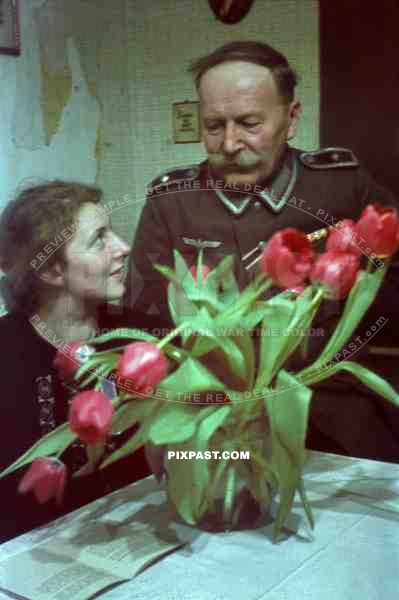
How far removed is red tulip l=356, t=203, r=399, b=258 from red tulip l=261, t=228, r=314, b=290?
6cm

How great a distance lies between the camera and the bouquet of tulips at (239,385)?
629mm

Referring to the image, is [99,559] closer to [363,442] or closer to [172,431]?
[172,431]

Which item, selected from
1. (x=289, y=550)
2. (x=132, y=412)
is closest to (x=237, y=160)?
(x=132, y=412)

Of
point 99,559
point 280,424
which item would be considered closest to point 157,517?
point 99,559

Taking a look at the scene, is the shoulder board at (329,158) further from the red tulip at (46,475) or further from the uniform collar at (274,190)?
the red tulip at (46,475)

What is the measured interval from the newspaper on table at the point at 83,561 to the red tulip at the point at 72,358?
6.9 inches

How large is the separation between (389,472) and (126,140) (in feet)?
1.81

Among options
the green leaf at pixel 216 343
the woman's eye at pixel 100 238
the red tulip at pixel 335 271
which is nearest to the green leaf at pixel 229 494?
the green leaf at pixel 216 343

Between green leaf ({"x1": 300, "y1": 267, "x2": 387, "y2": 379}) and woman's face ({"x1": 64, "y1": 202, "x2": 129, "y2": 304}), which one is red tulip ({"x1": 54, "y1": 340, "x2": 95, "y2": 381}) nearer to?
woman's face ({"x1": 64, "y1": 202, "x2": 129, "y2": 304})

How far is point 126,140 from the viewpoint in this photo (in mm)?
863

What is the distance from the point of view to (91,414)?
0.56 m

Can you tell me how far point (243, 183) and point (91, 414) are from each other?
378 mm

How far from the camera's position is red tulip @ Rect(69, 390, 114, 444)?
0.57m

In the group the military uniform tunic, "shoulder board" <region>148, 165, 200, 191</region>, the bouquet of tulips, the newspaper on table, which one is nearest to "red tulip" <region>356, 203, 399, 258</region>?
the bouquet of tulips
